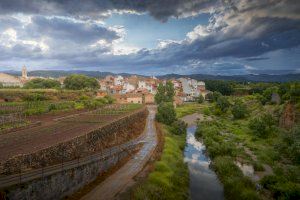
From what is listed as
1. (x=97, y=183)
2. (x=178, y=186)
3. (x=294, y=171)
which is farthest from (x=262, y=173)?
(x=97, y=183)

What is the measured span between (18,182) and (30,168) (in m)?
4.02

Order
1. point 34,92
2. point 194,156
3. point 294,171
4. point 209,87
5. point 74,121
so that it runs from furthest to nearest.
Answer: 1. point 209,87
2. point 34,92
3. point 74,121
4. point 194,156
5. point 294,171

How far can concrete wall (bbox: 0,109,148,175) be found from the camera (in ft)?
79.9

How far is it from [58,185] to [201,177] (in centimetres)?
1799

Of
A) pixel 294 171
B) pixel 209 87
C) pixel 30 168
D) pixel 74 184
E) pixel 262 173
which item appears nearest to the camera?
pixel 30 168

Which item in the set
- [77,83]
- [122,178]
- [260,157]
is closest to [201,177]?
[122,178]

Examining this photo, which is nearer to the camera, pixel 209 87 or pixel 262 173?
pixel 262 173

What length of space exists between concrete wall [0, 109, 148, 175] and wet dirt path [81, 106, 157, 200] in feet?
13.4

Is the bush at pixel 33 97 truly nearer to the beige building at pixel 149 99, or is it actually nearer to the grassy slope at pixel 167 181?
the grassy slope at pixel 167 181

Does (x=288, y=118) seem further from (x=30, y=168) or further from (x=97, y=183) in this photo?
(x=30, y=168)

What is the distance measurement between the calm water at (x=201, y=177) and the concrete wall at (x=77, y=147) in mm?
10735

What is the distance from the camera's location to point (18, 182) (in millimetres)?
21328

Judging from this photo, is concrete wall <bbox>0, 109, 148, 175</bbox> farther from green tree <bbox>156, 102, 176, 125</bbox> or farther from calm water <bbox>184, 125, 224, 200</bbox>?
green tree <bbox>156, 102, 176, 125</bbox>

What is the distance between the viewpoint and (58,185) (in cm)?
2488
